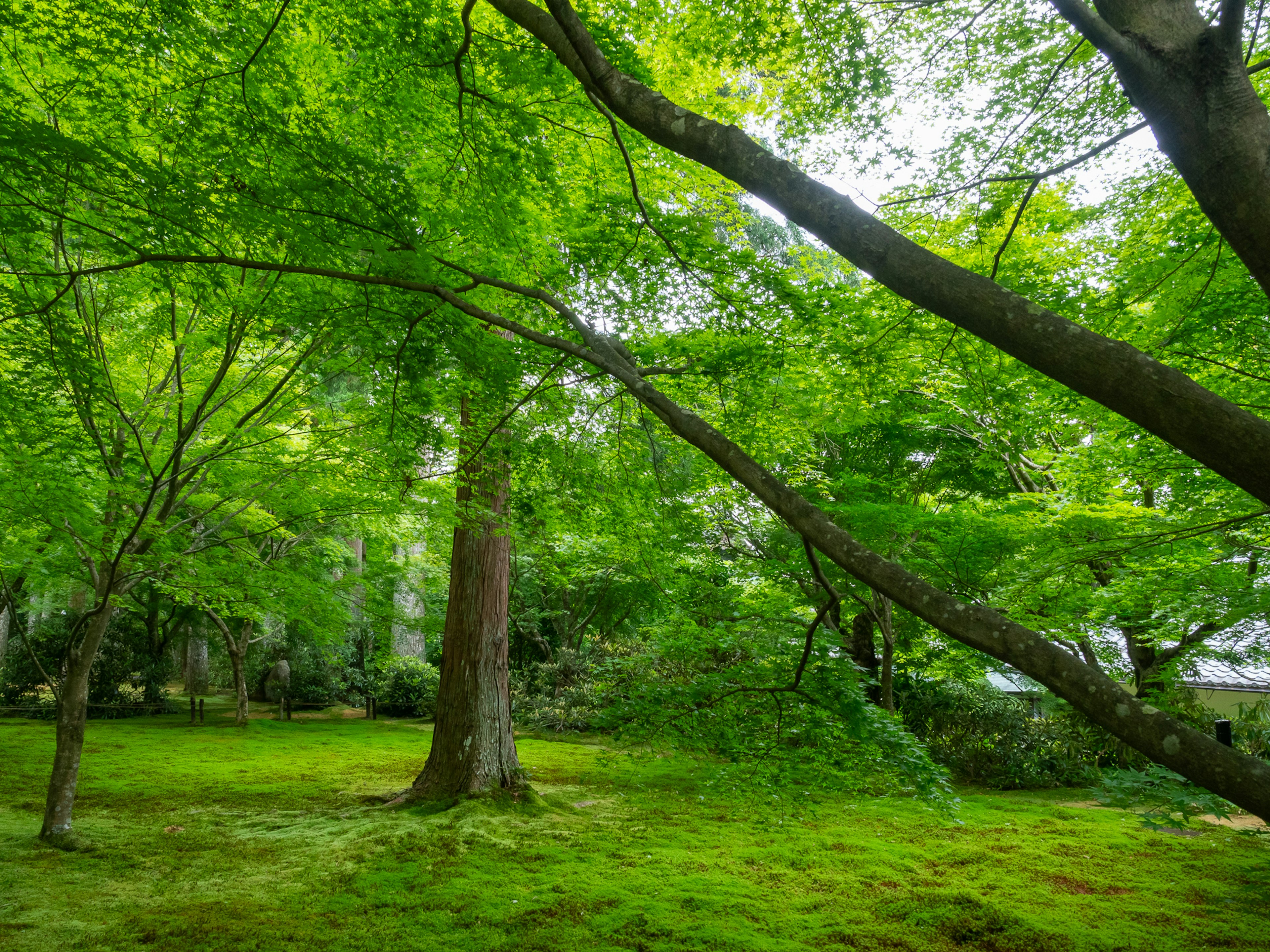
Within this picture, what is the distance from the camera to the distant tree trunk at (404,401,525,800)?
629cm

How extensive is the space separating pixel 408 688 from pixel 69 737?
8.98m

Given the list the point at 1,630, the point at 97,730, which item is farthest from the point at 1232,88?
the point at 1,630

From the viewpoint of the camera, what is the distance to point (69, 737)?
5.00 m

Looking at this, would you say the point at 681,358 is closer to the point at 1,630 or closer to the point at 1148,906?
the point at 1148,906

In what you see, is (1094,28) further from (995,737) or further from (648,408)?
(995,737)

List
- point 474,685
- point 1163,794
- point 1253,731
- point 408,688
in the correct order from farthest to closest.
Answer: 1. point 408,688
2. point 1253,731
3. point 474,685
4. point 1163,794

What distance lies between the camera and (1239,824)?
272 inches

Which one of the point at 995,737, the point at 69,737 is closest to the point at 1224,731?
the point at 995,737

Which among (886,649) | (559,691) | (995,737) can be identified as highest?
(886,649)

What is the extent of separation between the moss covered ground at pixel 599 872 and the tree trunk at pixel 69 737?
203 millimetres

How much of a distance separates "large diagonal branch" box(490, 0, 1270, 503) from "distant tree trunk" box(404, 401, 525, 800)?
13.9 ft

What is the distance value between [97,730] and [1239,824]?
1436cm

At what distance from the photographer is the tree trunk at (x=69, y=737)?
494cm

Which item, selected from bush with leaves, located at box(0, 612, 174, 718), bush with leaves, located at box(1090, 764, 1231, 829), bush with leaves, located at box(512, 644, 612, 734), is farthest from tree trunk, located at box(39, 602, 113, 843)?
bush with leaves, located at box(0, 612, 174, 718)
